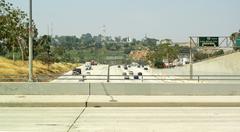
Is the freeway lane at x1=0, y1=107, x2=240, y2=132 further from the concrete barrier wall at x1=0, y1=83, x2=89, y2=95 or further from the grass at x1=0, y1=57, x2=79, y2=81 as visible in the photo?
the grass at x1=0, y1=57, x2=79, y2=81

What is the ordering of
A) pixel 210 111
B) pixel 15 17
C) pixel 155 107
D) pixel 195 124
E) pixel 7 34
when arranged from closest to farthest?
Answer: pixel 195 124
pixel 210 111
pixel 155 107
pixel 7 34
pixel 15 17

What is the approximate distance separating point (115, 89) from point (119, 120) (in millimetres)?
9343

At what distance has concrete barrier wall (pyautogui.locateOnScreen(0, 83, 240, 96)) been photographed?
24286mm

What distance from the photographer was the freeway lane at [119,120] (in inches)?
517

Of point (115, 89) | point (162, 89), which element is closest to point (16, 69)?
point (115, 89)

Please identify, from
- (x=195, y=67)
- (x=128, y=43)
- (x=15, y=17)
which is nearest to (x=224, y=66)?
(x=195, y=67)

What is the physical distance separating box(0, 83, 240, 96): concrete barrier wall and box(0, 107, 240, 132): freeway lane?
4211 millimetres

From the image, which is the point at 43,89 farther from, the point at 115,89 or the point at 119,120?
the point at 119,120

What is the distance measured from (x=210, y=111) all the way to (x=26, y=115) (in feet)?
21.7

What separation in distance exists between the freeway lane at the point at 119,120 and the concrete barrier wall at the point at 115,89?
4211 millimetres

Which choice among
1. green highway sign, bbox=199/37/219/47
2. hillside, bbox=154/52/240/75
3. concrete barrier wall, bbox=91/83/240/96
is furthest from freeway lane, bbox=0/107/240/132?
hillside, bbox=154/52/240/75

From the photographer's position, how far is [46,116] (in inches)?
656

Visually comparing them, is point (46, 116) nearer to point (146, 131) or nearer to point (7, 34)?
point (146, 131)

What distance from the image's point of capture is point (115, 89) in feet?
81.5
